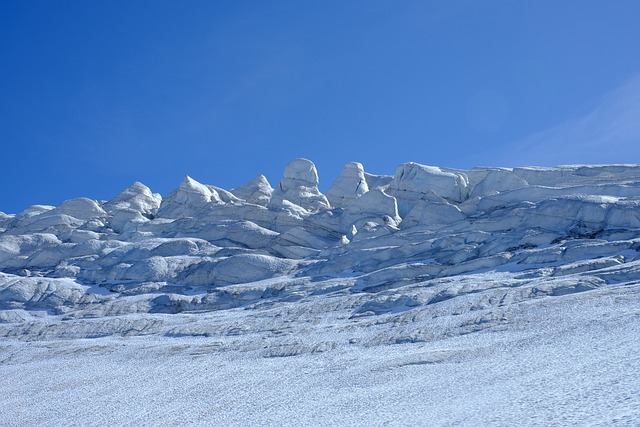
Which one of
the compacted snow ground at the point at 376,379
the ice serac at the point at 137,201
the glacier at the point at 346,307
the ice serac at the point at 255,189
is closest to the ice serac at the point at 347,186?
the glacier at the point at 346,307

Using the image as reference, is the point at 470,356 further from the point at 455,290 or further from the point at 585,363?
the point at 455,290

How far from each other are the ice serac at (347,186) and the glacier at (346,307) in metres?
0.29

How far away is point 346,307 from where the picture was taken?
53.7m

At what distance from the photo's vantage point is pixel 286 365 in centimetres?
4153

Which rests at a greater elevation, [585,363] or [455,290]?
[455,290]

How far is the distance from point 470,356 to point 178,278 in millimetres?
39066

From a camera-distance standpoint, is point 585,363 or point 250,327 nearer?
point 585,363

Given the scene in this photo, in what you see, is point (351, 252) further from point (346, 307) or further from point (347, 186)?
point (347, 186)

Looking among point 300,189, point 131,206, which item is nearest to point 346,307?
point 300,189

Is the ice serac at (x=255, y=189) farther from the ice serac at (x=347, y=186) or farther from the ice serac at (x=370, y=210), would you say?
the ice serac at (x=370, y=210)

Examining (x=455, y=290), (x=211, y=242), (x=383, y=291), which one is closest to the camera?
(x=455, y=290)

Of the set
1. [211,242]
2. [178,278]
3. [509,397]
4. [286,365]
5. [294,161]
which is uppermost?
[294,161]

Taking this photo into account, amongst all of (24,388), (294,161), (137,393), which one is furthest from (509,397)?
(294,161)

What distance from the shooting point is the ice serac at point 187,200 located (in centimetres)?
9938
